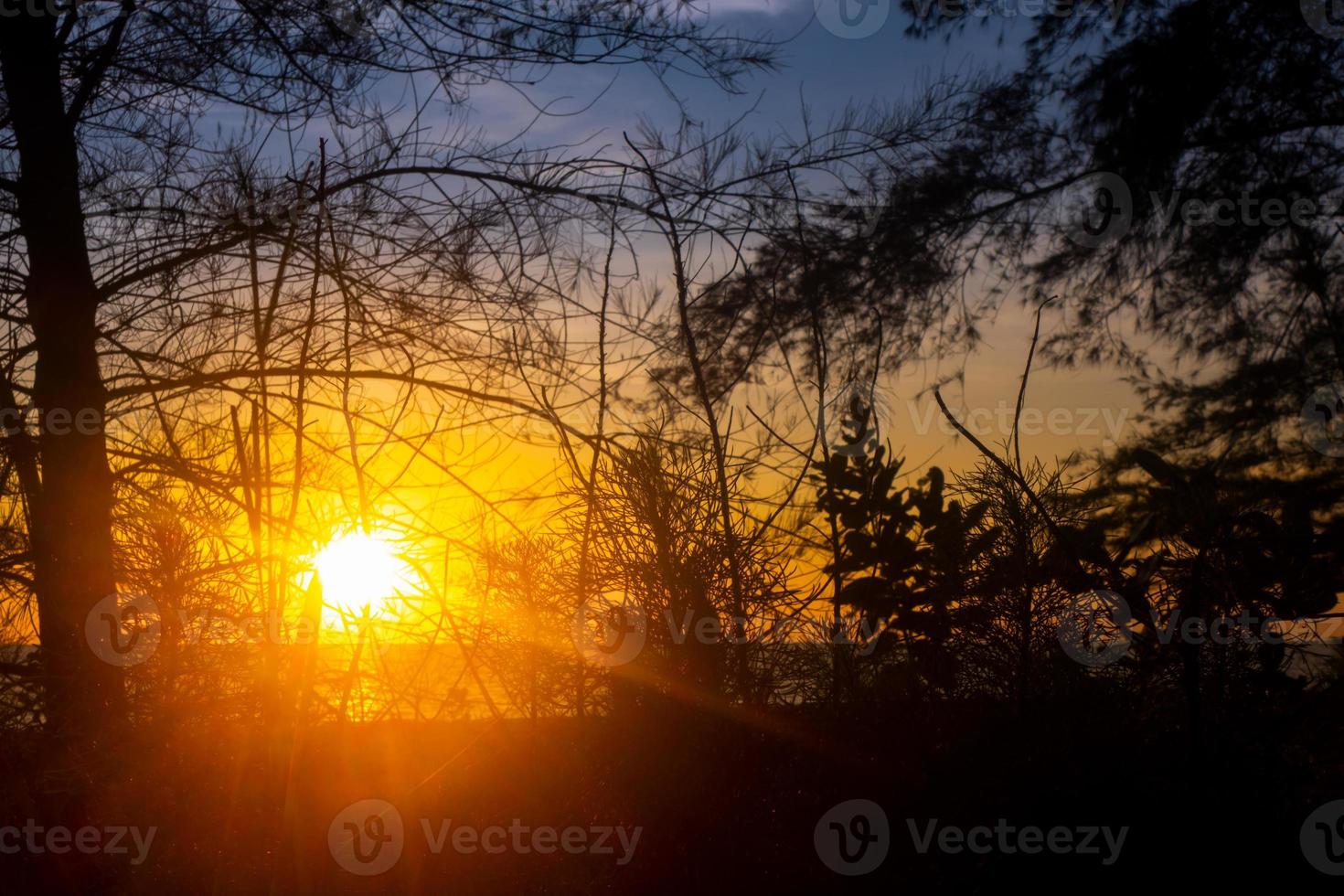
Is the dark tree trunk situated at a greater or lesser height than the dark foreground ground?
greater

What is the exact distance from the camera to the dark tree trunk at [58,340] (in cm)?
306

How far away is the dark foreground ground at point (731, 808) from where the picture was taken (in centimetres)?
242

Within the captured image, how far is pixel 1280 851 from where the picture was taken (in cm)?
Answer: 244

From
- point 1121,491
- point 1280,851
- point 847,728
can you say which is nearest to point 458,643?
point 847,728

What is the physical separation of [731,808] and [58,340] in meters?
2.42

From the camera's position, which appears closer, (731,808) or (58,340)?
(731,808)

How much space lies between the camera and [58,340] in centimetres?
327

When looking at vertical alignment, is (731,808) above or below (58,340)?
below

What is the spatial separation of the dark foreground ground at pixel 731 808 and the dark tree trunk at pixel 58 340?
488 millimetres

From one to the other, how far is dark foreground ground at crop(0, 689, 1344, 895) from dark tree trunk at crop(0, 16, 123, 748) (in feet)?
1.60

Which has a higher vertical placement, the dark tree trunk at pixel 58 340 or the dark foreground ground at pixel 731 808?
the dark tree trunk at pixel 58 340

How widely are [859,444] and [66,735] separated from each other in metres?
2.16

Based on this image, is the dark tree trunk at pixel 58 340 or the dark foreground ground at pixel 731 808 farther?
the dark tree trunk at pixel 58 340

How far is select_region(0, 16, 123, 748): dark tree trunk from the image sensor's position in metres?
3.06
